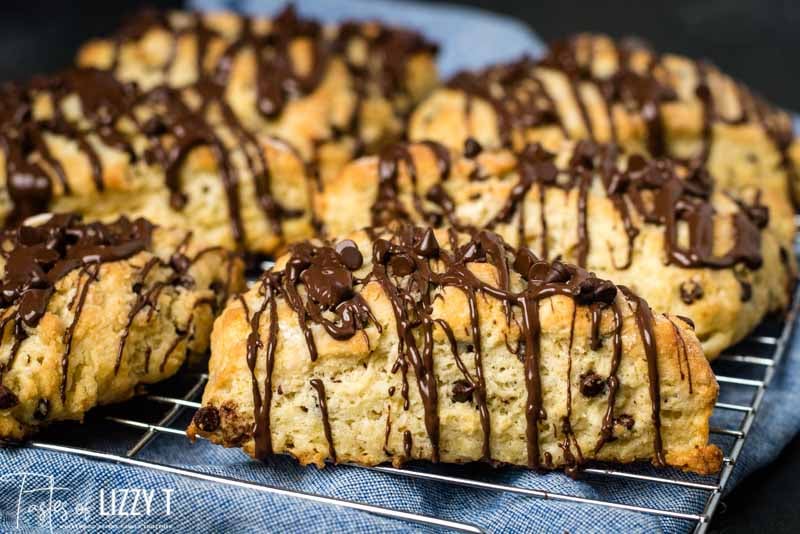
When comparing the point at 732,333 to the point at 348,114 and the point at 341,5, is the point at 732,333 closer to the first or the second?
the point at 348,114

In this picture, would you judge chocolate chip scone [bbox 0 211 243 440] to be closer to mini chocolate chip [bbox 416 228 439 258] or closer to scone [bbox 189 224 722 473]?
scone [bbox 189 224 722 473]

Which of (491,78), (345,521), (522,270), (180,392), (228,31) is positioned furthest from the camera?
(228,31)

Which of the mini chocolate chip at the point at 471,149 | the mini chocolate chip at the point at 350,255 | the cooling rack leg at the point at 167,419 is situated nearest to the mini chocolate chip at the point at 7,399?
the cooling rack leg at the point at 167,419

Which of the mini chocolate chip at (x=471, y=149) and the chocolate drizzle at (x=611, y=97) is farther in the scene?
the chocolate drizzle at (x=611, y=97)

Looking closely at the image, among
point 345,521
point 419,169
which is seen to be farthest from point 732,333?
point 345,521

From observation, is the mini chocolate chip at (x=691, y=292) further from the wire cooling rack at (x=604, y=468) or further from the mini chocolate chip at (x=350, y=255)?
the mini chocolate chip at (x=350, y=255)

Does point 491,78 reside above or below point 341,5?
below

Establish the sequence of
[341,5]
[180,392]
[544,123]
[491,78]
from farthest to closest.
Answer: [341,5], [491,78], [544,123], [180,392]
